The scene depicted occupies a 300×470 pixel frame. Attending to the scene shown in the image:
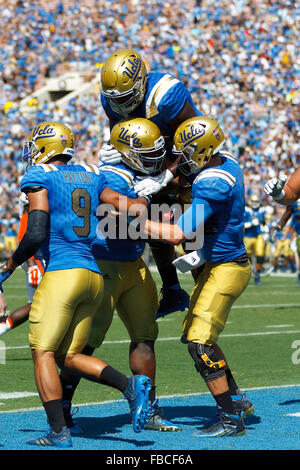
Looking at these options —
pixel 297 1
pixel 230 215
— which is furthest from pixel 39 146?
pixel 297 1

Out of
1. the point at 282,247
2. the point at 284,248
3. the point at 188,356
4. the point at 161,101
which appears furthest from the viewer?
the point at 284,248

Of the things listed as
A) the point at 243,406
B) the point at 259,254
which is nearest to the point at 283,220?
the point at 259,254

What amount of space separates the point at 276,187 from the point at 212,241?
559 mm

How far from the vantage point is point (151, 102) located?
17.6 ft

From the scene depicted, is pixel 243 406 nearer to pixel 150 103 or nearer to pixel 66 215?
pixel 66 215

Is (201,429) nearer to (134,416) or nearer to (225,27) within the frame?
(134,416)

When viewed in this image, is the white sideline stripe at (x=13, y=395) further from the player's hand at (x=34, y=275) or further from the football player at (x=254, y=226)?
the football player at (x=254, y=226)

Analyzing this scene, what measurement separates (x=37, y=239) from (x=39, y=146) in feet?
2.71

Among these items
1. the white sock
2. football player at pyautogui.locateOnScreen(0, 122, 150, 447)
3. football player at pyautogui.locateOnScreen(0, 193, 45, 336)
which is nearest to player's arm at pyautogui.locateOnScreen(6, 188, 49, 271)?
football player at pyautogui.locateOnScreen(0, 122, 150, 447)

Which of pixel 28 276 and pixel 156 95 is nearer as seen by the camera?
pixel 156 95

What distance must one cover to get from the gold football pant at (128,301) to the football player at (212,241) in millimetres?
326

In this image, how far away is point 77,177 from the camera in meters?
4.54

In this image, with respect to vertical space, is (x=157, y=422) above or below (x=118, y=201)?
below
